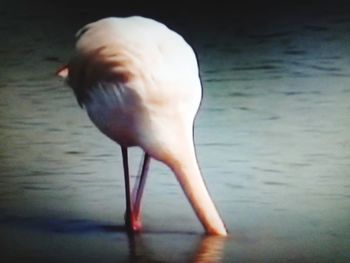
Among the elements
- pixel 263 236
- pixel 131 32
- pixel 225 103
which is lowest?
pixel 263 236

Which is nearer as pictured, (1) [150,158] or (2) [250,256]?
(2) [250,256]

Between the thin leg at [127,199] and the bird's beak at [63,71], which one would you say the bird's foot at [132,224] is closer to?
the thin leg at [127,199]

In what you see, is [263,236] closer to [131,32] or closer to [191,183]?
[191,183]

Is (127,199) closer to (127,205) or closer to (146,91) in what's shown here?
(127,205)

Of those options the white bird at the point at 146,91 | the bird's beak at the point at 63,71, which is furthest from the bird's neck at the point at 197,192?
the bird's beak at the point at 63,71

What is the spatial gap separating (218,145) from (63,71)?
252mm

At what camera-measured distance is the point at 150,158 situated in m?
1.35

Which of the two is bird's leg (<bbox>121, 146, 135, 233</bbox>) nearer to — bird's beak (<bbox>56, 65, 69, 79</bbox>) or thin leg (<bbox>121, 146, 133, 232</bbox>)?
thin leg (<bbox>121, 146, 133, 232</bbox>)

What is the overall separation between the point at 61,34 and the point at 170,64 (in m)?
0.21

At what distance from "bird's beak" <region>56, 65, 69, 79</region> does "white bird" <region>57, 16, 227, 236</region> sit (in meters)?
0.03

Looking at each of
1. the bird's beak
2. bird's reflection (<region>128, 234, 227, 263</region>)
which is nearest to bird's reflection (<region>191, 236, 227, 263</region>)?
bird's reflection (<region>128, 234, 227, 263</region>)

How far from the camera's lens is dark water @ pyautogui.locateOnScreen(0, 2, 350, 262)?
134cm

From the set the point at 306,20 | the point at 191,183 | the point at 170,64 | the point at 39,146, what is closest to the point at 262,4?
the point at 306,20

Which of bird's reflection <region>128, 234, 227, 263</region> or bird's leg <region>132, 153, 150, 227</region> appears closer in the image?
bird's reflection <region>128, 234, 227, 263</region>
